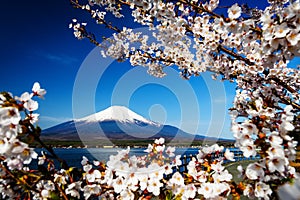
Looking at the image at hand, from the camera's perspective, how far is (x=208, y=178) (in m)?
1.60

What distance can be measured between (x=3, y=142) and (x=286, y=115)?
4.73 ft

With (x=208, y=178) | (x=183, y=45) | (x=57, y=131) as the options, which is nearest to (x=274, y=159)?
(x=208, y=178)

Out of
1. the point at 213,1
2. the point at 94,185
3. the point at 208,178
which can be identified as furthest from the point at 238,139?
the point at 213,1

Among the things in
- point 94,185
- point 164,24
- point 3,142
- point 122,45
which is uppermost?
point 122,45

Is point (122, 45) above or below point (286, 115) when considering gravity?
above

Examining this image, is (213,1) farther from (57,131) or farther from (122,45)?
(57,131)

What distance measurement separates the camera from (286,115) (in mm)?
1285

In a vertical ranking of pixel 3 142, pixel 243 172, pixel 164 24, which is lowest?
pixel 243 172

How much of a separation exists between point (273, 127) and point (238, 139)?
0.20 meters

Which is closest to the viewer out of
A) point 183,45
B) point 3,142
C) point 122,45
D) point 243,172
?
point 3,142

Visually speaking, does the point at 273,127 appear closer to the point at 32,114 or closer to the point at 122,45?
the point at 32,114

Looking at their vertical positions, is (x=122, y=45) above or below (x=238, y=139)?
above

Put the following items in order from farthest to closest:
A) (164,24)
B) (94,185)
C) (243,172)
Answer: (164,24), (94,185), (243,172)

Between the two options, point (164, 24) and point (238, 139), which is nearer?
point (238, 139)
